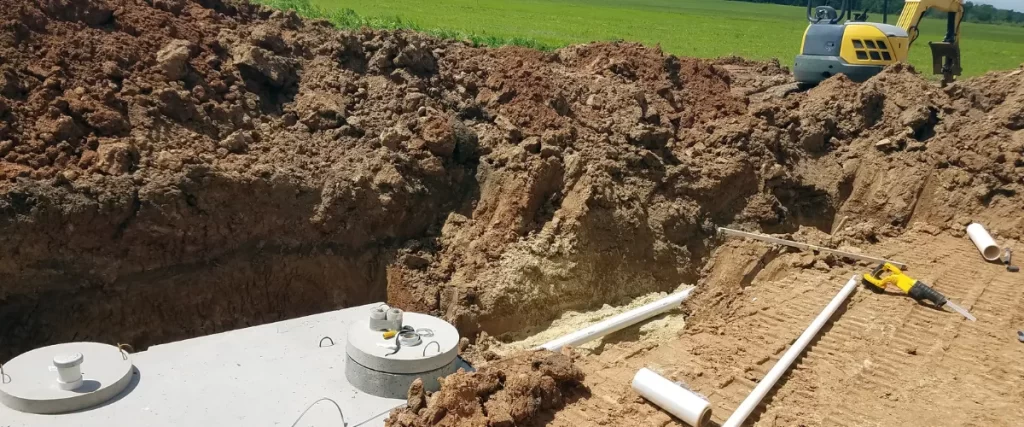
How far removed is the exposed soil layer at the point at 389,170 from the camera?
7.24 metres

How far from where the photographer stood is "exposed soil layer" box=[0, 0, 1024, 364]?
23.7 feet

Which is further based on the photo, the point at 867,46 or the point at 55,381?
the point at 867,46

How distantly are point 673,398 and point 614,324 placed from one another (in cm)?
245

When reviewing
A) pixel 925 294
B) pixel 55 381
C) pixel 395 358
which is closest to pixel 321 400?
pixel 395 358

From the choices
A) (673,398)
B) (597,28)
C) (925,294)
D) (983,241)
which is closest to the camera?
(673,398)

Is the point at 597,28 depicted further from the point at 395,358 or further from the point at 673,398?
the point at 673,398

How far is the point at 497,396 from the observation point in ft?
16.0

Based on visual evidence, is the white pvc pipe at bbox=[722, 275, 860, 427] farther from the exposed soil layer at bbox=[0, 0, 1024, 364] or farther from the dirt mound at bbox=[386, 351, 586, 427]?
the exposed soil layer at bbox=[0, 0, 1024, 364]

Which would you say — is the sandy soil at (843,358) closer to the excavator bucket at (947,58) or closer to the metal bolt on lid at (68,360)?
the metal bolt on lid at (68,360)

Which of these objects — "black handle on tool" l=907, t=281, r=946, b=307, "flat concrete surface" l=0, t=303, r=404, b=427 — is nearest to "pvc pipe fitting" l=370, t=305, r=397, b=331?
"flat concrete surface" l=0, t=303, r=404, b=427

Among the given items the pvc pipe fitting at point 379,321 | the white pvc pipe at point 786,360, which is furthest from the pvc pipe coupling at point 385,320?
the white pvc pipe at point 786,360

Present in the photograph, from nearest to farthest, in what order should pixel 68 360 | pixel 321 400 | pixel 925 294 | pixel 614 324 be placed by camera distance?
pixel 68 360, pixel 321 400, pixel 925 294, pixel 614 324

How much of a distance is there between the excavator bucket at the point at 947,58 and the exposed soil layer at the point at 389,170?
1251 millimetres

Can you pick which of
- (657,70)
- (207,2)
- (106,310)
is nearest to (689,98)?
(657,70)
